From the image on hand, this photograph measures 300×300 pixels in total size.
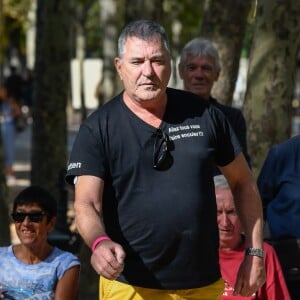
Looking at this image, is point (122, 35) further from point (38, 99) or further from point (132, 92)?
point (38, 99)

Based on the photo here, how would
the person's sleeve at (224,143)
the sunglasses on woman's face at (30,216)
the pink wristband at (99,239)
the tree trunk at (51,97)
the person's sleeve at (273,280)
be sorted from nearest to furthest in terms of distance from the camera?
the pink wristband at (99,239)
the person's sleeve at (224,143)
the person's sleeve at (273,280)
the sunglasses on woman's face at (30,216)
the tree trunk at (51,97)

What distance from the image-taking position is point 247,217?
4516mm

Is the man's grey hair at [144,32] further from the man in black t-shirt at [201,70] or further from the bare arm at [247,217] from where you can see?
the man in black t-shirt at [201,70]

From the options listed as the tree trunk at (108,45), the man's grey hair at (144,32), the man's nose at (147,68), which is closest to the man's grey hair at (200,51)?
the man's grey hair at (144,32)

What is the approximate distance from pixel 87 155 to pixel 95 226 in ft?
1.00

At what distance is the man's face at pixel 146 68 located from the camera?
433 cm

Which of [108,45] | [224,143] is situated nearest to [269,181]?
[224,143]

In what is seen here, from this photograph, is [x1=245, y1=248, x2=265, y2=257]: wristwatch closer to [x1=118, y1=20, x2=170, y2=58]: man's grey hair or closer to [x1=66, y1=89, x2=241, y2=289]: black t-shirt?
[x1=66, y1=89, x2=241, y2=289]: black t-shirt

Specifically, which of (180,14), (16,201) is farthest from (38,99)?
(180,14)

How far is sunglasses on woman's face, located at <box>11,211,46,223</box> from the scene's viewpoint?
5.75m

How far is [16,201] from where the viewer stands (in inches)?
230

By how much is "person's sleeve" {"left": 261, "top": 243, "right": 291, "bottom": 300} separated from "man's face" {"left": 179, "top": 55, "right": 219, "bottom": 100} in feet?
5.41

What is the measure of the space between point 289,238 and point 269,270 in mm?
483

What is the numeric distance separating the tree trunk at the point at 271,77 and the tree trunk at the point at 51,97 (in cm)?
296
